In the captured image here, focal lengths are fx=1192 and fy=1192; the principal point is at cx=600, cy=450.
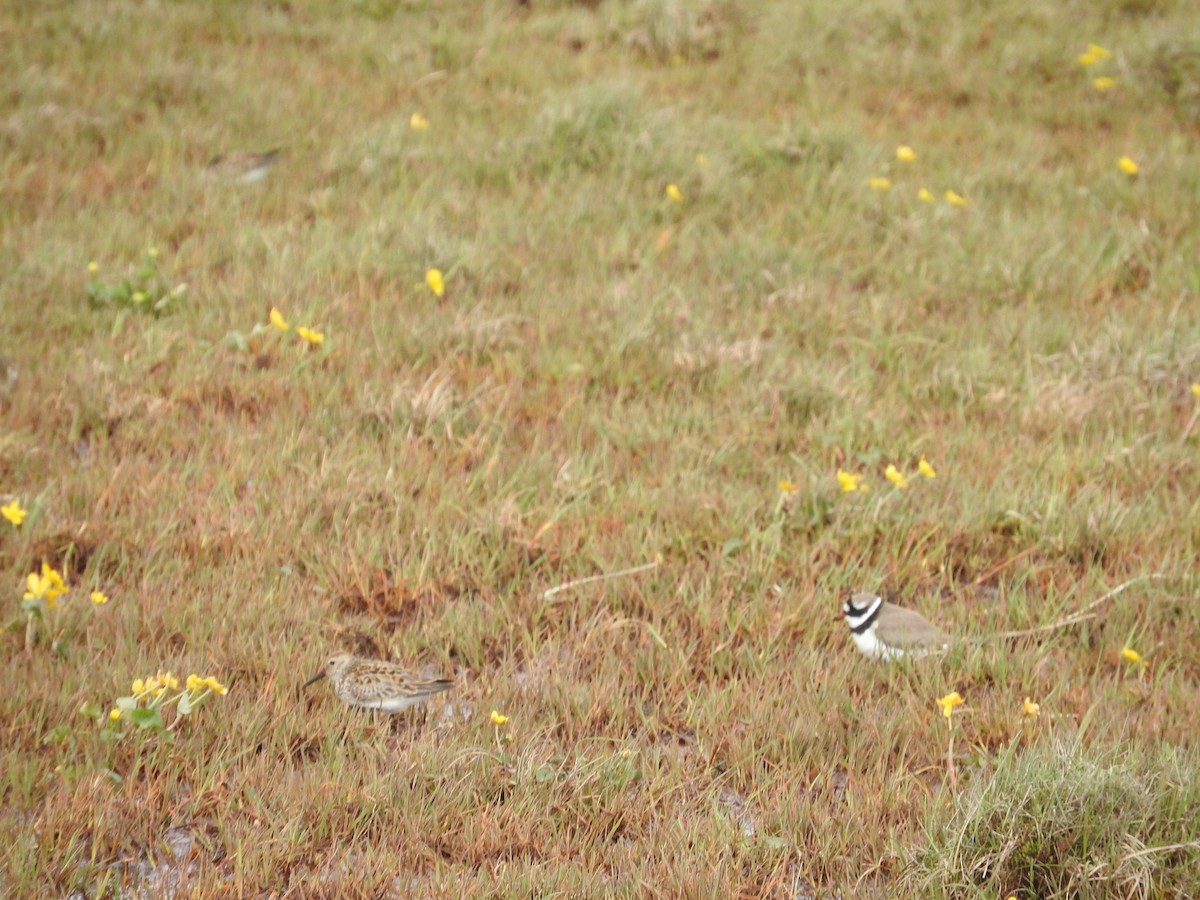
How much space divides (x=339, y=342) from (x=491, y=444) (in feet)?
3.35

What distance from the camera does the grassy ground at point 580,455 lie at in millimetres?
3094

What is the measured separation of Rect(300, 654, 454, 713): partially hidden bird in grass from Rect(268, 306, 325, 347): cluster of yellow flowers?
196 cm

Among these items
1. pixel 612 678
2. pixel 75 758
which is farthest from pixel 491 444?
pixel 75 758

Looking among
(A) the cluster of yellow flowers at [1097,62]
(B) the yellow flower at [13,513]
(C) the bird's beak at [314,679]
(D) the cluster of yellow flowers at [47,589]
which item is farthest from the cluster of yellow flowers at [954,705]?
(A) the cluster of yellow flowers at [1097,62]

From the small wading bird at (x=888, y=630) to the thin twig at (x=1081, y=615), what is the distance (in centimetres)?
27

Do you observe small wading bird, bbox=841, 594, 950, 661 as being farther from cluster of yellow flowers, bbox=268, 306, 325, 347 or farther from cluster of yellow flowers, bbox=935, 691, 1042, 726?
cluster of yellow flowers, bbox=268, 306, 325, 347

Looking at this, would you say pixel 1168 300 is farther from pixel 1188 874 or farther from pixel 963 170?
pixel 1188 874

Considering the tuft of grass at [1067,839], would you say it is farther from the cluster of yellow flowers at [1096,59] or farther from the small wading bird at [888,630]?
the cluster of yellow flowers at [1096,59]

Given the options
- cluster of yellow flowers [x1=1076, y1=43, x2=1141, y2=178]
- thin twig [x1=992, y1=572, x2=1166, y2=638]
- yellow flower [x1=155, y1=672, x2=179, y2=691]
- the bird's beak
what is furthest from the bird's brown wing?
cluster of yellow flowers [x1=1076, y1=43, x2=1141, y2=178]

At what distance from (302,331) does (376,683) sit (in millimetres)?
2159

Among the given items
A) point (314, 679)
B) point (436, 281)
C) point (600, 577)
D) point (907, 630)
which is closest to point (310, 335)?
point (436, 281)

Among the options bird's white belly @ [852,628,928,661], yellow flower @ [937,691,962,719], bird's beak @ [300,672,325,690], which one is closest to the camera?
yellow flower @ [937,691,962,719]

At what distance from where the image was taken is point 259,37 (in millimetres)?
8930

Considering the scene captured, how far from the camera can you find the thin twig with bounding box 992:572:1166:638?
390cm
